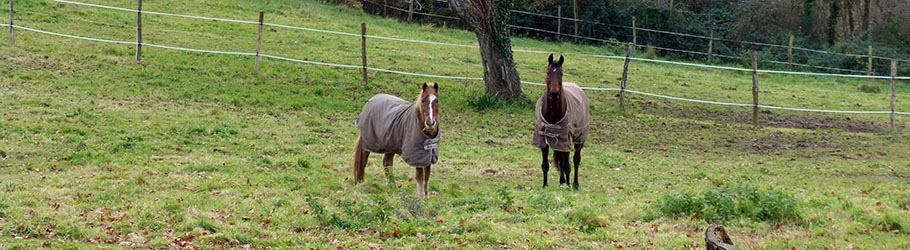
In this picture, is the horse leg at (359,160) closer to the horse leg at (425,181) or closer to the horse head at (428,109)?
the horse leg at (425,181)

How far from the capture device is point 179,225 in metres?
8.15

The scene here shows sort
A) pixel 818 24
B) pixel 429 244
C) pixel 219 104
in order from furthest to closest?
pixel 818 24 < pixel 219 104 < pixel 429 244

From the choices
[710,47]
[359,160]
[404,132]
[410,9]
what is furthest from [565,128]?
[710,47]

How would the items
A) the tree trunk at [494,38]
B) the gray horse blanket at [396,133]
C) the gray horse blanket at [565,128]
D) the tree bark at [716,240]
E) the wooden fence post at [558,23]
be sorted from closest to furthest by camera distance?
the tree bark at [716,240]
the gray horse blanket at [396,133]
the gray horse blanket at [565,128]
the tree trunk at [494,38]
the wooden fence post at [558,23]

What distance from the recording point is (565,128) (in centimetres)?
1109

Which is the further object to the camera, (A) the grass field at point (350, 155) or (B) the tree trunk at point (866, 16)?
(B) the tree trunk at point (866, 16)

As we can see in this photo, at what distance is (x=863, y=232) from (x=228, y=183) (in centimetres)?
657

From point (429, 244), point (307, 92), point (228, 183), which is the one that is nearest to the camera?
point (429, 244)

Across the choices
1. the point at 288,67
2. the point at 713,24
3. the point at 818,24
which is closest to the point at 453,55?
the point at 288,67

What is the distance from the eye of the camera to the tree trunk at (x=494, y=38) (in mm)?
18156

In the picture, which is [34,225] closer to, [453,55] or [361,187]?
[361,187]

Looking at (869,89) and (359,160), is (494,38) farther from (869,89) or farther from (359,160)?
(869,89)

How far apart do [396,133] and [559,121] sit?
2.06 meters

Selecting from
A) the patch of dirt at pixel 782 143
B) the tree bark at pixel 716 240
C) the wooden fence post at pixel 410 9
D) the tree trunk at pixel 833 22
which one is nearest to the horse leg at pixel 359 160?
the tree bark at pixel 716 240
